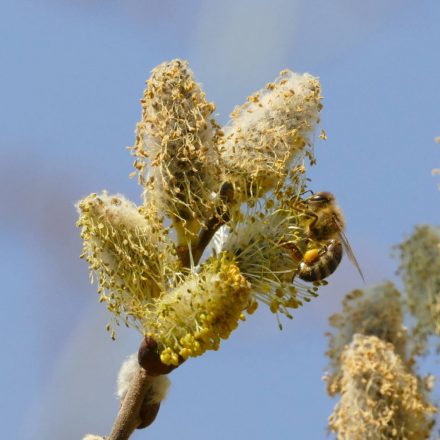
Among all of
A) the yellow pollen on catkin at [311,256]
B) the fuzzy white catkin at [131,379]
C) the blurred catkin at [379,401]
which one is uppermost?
the blurred catkin at [379,401]

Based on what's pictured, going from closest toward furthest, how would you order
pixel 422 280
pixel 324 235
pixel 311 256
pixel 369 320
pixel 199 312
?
pixel 199 312 → pixel 311 256 → pixel 324 235 → pixel 422 280 → pixel 369 320

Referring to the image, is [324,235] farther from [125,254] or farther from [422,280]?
[422,280]

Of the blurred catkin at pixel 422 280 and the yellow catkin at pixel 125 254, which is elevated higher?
the blurred catkin at pixel 422 280

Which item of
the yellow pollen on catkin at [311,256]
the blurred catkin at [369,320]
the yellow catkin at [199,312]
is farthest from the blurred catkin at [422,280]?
the yellow catkin at [199,312]

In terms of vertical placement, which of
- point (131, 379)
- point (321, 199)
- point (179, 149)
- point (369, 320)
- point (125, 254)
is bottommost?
point (131, 379)

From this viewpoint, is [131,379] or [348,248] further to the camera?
[348,248]

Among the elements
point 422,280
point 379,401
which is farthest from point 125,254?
point 422,280

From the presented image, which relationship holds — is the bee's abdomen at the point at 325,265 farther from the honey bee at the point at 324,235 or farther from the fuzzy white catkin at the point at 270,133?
the fuzzy white catkin at the point at 270,133

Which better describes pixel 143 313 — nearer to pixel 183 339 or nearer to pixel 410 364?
pixel 183 339

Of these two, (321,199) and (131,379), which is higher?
(321,199)
